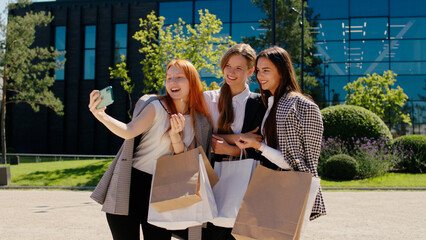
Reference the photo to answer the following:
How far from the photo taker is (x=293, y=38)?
82.5 feet

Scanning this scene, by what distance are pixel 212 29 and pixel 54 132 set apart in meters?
16.5

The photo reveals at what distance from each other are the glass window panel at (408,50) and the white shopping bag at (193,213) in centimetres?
2617

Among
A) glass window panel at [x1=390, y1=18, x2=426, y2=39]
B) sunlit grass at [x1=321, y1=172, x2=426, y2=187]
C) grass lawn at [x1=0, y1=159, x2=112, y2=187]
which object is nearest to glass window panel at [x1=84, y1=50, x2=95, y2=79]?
grass lawn at [x1=0, y1=159, x2=112, y2=187]

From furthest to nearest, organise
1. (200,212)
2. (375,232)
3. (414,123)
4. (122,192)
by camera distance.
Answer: (414,123) < (375,232) < (122,192) < (200,212)

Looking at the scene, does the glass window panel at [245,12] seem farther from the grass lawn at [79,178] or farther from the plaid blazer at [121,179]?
the plaid blazer at [121,179]

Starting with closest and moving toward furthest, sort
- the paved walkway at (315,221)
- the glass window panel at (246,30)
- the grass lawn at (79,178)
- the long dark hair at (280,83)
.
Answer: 1. the long dark hair at (280,83)
2. the paved walkway at (315,221)
3. the grass lawn at (79,178)
4. the glass window panel at (246,30)

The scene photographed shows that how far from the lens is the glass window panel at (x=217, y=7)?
2697 cm

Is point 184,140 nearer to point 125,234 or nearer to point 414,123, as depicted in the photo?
point 125,234

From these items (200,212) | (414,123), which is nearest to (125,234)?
(200,212)

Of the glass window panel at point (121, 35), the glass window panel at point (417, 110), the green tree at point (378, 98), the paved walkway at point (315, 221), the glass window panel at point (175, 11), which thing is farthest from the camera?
the glass window panel at point (121, 35)

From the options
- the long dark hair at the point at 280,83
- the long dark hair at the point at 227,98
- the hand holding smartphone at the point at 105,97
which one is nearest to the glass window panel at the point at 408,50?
the long dark hair at the point at 227,98

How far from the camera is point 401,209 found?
330 inches

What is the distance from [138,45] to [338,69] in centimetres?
1364

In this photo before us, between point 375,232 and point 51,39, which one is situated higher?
point 51,39
